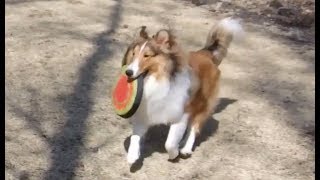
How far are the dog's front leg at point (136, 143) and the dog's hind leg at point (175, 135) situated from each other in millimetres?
189

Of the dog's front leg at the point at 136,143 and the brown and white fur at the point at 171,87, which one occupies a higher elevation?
the brown and white fur at the point at 171,87

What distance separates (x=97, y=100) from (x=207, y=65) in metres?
1.18

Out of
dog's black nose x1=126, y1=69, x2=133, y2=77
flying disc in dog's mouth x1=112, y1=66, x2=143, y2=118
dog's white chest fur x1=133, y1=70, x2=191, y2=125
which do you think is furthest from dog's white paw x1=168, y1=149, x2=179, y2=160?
dog's black nose x1=126, y1=69, x2=133, y2=77

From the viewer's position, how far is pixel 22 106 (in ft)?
15.7

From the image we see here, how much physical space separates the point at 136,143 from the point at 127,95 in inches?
15.5

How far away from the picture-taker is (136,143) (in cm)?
397

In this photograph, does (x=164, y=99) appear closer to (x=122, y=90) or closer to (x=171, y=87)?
(x=171, y=87)

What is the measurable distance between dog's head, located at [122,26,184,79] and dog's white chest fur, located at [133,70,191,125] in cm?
9

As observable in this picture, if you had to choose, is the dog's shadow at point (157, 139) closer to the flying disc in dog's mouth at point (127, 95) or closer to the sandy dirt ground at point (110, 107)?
the sandy dirt ground at point (110, 107)

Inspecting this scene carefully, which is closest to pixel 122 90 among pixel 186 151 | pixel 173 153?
pixel 173 153

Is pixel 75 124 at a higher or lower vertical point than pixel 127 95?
lower

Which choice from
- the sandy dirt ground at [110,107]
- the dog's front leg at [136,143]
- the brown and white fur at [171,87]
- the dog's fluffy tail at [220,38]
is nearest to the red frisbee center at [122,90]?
the brown and white fur at [171,87]

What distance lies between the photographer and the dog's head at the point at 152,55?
3594 millimetres

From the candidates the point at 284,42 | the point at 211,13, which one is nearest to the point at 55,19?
the point at 211,13
